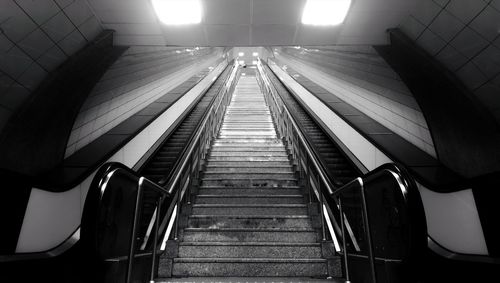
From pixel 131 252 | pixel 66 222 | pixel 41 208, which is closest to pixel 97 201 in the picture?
pixel 131 252

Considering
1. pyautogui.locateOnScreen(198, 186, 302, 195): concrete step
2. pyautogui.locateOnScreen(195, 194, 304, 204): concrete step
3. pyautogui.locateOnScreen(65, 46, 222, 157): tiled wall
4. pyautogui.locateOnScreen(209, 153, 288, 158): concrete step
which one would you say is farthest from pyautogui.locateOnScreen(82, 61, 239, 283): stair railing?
pyautogui.locateOnScreen(209, 153, 288, 158): concrete step

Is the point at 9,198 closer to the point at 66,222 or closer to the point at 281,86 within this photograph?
the point at 66,222

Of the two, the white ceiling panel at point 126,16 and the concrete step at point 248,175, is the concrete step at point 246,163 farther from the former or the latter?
the white ceiling panel at point 126,16

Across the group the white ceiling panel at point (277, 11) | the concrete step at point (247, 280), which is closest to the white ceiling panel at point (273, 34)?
the white ceiling panel at point (277, 11)

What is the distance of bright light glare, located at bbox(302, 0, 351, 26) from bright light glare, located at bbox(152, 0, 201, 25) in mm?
1200

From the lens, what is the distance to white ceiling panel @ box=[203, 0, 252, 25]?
3.36 meters

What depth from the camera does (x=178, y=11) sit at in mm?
3486

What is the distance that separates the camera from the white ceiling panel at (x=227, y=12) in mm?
3359

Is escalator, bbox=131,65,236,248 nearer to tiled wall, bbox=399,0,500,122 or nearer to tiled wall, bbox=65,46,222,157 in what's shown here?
tiled wall, bbox=65,46,222,157

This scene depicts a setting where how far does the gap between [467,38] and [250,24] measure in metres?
2.20

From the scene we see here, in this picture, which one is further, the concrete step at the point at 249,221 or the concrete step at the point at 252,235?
the concrete step at the point at 249,221

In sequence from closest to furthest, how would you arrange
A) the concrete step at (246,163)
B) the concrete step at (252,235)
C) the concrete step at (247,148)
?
the concrete step at (252,235) → the concrete step at (246,163) → the concrete step at (247,148)

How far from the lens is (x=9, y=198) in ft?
7.89

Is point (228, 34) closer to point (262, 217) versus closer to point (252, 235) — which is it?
point (262, 217)
